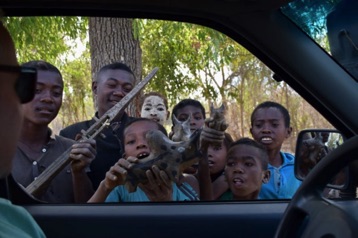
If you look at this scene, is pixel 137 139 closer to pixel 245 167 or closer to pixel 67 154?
pixel 67 154

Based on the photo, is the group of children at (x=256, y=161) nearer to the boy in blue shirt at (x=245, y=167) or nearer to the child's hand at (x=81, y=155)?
the boy in blue shirt at (x=245, y=167)

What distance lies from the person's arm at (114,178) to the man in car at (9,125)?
2.28ft

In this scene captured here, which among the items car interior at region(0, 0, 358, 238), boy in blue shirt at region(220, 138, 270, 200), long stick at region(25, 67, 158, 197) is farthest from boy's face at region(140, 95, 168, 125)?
car interior at region(0, 0, 358, 238)

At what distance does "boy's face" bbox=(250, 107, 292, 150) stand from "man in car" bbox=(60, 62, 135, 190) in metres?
0.55

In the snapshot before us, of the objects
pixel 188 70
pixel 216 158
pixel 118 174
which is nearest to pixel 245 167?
pixel 216 158

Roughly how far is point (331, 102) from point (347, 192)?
318 millimetres

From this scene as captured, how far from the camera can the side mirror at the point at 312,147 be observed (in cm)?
202

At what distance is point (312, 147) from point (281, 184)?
37cm

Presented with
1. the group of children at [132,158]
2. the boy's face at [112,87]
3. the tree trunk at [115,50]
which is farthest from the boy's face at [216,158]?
the tree trunk at [115,50]

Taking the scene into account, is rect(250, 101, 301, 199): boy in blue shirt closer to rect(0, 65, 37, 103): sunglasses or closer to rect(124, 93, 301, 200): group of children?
rect(124, 93, 301, 200): group of children

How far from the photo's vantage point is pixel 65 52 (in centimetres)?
611

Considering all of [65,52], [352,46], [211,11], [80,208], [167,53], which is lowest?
[80,208]

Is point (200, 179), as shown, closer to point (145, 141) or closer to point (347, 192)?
point (145, 141)

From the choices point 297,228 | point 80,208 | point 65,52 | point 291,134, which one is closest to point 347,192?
point 297,228
